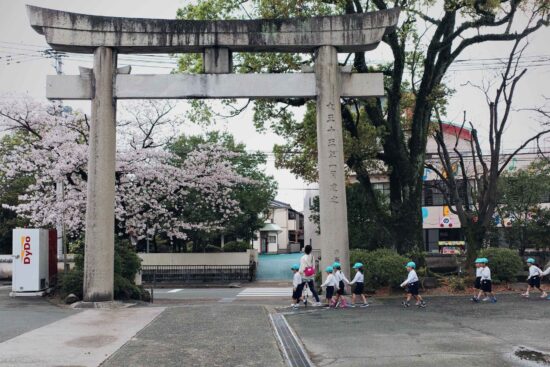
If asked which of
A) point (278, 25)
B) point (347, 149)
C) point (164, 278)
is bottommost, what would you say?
point (164, 278)

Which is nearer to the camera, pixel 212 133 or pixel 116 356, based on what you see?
pixel 116 356

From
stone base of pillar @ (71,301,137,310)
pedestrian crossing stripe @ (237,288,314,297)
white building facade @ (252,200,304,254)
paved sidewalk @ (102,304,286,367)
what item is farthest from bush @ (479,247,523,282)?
white building facade @ (252,200,304,254)

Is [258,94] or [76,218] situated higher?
[258,94]

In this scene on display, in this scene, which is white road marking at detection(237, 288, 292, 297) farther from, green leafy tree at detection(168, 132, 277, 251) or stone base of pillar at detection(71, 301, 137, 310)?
stone base of pillar at detection(71, 301, 137, 310)

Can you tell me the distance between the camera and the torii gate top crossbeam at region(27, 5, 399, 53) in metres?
14.5

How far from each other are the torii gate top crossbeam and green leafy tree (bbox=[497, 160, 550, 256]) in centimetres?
1831

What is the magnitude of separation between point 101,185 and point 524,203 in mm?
24117

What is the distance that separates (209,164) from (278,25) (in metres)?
13.1

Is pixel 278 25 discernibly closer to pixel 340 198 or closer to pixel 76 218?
pixel 340 198

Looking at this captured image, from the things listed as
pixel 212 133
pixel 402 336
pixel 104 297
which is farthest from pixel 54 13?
pixel 212 133

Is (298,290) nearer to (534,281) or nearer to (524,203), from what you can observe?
(534,281)

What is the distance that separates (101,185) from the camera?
14320 millimetres

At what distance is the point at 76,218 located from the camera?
22.9 m

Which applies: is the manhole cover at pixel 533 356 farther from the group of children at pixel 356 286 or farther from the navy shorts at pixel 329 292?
the navy shorts at pixel 329 292
